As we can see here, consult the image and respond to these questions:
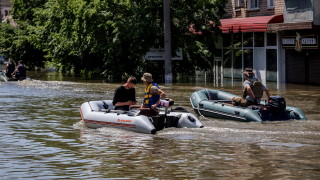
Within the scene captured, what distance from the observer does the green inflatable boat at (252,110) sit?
18.0 metres

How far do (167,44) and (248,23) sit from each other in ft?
13.7

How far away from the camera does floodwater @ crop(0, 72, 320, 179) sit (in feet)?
37.3

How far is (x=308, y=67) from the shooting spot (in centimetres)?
3472

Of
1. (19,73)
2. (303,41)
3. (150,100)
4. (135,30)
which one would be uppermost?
(135,30)

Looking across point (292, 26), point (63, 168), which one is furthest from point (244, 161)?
point (292, 26)

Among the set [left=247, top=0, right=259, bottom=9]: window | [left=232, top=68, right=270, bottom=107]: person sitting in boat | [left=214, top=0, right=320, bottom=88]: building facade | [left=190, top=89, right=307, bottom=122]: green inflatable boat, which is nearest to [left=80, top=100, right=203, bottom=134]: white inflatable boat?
[left=190, top=89, right=307, bottom=122]: green inflatable boat

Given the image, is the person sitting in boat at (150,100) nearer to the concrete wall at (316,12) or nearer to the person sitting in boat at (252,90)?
the person sitting in boat at (252,90)

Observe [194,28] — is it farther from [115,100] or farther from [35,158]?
[35,158]

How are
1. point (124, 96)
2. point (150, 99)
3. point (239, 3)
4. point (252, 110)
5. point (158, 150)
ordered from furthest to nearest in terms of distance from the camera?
point (239, 3) → point (252, 110) → point (124, 96) → point (150, 99) → point (158, 150)

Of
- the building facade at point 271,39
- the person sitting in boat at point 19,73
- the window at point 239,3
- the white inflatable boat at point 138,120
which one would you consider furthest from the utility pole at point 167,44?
the white inflatable boat at point 138,120

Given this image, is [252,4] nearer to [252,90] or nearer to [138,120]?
[252,90]

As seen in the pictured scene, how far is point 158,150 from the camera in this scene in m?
13.9

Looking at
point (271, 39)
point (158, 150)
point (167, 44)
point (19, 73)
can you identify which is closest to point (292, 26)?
point (271, 39)

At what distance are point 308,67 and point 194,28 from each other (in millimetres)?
6340
